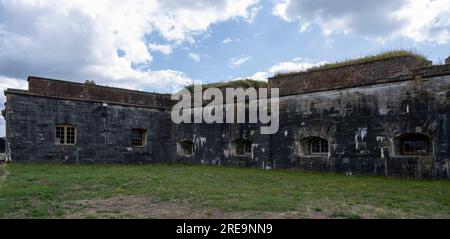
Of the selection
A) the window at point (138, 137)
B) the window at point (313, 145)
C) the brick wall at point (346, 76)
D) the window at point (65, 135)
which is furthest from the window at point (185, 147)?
the window at point (313, 145)

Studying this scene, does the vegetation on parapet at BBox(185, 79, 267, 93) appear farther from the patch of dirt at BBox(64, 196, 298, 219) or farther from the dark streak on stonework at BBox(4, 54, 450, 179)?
the patch of dirt at BBox(64, 196, 298, 219)

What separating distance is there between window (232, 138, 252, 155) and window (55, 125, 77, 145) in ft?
24.3

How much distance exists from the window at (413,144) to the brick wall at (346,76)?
6.83 ft

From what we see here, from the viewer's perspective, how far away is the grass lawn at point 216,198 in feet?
19.2

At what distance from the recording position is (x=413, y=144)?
11688mm

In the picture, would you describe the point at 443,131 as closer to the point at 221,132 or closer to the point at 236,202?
the point at 236,202

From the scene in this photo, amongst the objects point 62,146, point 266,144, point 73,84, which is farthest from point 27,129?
point 266,144

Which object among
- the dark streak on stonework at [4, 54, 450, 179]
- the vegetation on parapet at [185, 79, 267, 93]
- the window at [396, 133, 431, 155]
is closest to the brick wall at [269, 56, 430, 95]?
the dark streak on stonework at [4, 54, 450, 179]

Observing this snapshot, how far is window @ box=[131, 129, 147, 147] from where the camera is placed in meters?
18.4

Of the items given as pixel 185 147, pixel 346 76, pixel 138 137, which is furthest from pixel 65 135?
pixel 346 76

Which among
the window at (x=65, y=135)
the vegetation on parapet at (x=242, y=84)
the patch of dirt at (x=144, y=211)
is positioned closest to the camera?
the patch of dirt at (x=144, y=211)

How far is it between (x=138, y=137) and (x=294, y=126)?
848cm

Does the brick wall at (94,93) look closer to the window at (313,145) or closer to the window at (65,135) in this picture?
the window at (65,135)

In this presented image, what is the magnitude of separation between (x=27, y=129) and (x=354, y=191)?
13.2 m
